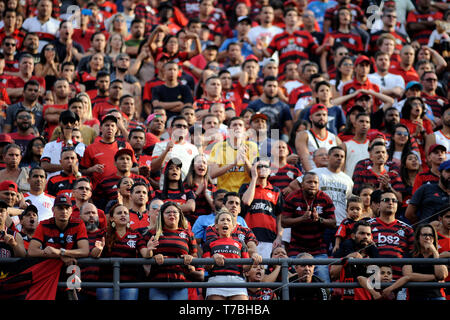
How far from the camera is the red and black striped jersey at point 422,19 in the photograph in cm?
1900

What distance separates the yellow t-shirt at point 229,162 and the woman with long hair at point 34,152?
2.46 meters

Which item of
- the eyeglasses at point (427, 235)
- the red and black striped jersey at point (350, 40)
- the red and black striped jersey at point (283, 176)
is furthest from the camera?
the red and black striped jersey at point (350, 40)

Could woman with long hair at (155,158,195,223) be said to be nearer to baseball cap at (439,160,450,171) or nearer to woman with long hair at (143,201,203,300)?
woman with long hair at (143,201,203,300)

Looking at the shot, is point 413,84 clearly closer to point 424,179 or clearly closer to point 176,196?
point 424,179

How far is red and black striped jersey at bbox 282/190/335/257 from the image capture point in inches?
441

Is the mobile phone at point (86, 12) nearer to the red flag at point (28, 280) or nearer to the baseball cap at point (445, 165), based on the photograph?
the baseball cap at point (445, 165)

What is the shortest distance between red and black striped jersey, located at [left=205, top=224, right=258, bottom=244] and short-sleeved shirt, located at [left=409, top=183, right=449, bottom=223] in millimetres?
2347

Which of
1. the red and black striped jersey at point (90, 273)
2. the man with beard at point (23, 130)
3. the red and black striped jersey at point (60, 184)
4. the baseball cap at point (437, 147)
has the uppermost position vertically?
the man with beard at point (23, 130)

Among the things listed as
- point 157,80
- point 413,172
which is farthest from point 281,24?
point 413,172

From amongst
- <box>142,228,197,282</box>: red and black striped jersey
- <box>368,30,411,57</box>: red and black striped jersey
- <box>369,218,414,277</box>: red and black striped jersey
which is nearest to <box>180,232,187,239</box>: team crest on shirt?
<box>142,228,197,282</box>: red and black striped jersey

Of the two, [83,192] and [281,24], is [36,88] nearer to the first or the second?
[83,192]

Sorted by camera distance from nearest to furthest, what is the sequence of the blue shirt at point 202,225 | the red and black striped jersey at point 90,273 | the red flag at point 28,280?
the red flag at point 28,280 → the red and black striped jersey at point 90,273 → the blue shirt at point 202,225

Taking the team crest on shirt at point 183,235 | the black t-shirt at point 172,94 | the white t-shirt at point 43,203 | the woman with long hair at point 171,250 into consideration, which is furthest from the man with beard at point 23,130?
the team crest on shirt at point 183,235

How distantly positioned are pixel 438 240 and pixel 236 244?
2.48m
